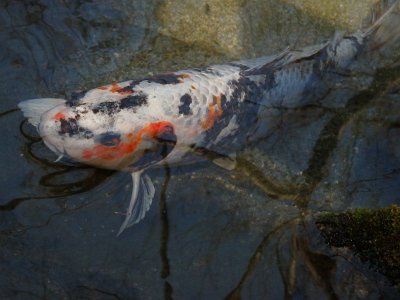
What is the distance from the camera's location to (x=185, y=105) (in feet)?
11.9

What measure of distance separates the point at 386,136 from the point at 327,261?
1399 millimetres

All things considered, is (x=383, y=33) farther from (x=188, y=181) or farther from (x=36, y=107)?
(x=36, y=107)

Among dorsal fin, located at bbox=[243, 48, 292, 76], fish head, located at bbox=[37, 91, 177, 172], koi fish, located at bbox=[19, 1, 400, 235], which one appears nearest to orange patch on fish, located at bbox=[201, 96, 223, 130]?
koi fish, located at bbox=[19, 1, 400, 235]

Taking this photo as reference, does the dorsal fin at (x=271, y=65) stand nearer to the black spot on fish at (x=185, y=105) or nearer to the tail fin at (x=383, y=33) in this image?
the black spot on fish at (x=185, y=105)

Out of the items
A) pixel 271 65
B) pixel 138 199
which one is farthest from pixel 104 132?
pixel 271 65

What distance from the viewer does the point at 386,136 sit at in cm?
432

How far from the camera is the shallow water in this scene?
344 centimetres

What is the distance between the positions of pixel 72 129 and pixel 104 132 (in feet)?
0.70

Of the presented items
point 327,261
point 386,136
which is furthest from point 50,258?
point 386,136

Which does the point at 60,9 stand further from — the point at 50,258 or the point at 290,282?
the point at 290,282

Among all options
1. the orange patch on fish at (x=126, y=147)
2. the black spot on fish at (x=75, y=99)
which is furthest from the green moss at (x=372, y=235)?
the black spot on fish at (x=75, y=99)

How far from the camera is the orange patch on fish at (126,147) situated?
3.49 metres

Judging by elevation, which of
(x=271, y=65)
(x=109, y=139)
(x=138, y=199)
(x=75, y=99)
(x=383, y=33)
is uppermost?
(x=383, y=33)

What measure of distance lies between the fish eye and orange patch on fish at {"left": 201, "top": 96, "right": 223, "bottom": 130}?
0.66m
